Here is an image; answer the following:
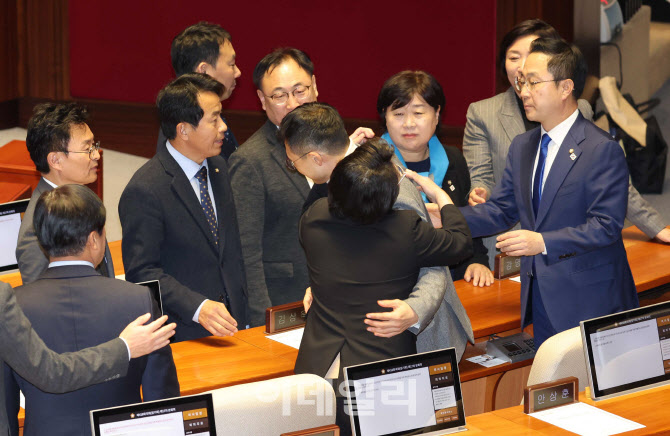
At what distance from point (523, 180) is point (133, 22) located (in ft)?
20.9

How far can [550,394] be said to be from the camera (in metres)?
2.91

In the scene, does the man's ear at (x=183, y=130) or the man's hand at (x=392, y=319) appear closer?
the man's hand at (x=392, y=319)

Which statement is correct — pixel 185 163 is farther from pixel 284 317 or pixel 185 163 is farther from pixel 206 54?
pixel 206 54

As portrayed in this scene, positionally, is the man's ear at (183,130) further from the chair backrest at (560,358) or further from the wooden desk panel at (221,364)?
the chair backrest at (560,358)

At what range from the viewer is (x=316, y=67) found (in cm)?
797

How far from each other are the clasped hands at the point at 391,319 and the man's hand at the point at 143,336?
0.61 m

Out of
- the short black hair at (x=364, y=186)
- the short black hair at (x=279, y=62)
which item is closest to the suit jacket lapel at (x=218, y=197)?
the short black hair at (x=279, y=62)

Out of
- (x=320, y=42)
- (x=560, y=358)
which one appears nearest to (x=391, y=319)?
(x=560, y=358)

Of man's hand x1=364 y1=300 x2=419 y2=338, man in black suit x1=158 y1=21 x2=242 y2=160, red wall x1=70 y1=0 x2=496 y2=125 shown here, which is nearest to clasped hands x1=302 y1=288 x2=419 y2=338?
man's hand x1=364 y1=300 x2=419 y2=338

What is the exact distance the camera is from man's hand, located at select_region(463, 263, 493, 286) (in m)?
4.19

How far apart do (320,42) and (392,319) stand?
560 centimetres

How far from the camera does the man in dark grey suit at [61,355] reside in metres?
2.33

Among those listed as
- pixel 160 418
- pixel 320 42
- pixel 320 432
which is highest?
pixel 320 42

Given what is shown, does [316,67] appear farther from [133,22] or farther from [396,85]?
[396,85]
